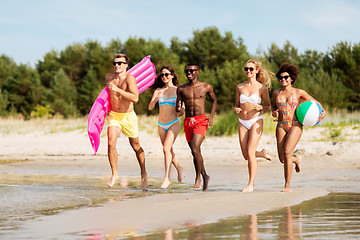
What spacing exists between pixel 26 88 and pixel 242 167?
128 ft

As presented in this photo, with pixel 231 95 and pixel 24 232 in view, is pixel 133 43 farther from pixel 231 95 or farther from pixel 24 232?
pixel 24 232

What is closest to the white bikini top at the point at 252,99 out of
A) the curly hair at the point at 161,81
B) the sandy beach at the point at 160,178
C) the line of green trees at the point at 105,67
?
the sandy beach at the point at 160,178

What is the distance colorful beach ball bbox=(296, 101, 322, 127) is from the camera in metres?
8.41

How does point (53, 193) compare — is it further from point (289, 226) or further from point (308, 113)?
point (289, 226)

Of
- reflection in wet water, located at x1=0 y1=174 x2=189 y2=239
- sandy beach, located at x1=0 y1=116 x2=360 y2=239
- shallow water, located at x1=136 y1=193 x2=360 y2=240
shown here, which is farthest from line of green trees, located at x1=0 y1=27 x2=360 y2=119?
shallow water, located at x1=136 y1=193 x2=360 y2=240

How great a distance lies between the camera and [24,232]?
5.77 meters

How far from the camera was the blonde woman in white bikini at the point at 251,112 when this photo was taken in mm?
8711

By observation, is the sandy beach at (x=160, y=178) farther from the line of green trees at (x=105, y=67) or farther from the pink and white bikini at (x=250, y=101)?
the line of green trees at (x=105, y=67)

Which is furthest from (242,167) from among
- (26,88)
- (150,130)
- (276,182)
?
(26,88)

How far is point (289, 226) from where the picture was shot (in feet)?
19.4

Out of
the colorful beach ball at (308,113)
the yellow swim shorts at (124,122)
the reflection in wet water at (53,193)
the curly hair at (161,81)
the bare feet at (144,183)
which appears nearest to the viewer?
the reflection in wet water at (53,193)

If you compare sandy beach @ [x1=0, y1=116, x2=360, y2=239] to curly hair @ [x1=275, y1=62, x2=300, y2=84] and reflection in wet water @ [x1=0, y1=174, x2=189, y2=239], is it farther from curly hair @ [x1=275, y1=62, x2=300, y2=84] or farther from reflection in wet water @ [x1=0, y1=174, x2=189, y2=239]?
curly hair @ [x1=275, y1=62, x2=300, y2=84]

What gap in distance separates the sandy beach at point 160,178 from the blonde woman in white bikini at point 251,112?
58cm

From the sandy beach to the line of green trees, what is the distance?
57.4ft
